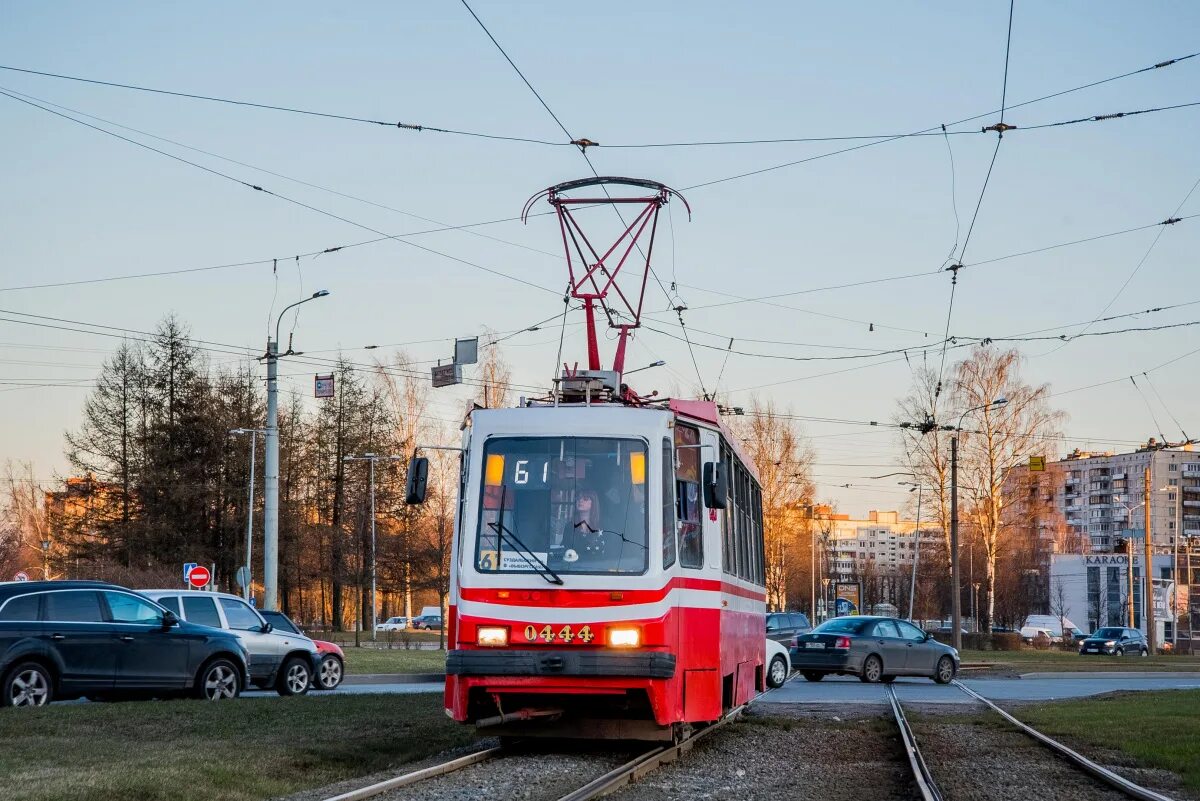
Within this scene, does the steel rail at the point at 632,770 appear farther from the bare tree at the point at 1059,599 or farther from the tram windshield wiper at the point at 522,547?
the bare tree at the point at 1059,599

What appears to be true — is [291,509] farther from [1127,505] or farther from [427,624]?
[1127,505]

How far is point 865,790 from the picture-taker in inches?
447

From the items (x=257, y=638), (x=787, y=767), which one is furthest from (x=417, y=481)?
(x=257, y=638)

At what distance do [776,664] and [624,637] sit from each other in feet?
54.8

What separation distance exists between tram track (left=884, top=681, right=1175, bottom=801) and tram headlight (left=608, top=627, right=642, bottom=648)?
8.21 feet

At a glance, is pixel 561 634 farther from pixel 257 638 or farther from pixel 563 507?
pixel 257 638

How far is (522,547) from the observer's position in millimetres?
Answer: 12719

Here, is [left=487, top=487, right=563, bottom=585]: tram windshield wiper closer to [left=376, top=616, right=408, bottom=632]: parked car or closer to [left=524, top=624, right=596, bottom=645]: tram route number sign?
[left=524, top=624, right=596, bottom=645]: tram route number sign

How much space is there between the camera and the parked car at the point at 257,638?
21.9 metres

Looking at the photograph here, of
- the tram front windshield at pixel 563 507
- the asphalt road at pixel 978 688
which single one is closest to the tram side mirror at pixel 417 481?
the tram front windshield at pixel 563 507

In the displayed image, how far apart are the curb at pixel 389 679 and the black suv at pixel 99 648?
32.4 feet

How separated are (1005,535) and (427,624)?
42.2 metres

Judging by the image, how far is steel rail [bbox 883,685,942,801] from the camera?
10930mm

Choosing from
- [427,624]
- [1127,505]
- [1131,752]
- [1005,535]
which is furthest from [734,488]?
[1127,505]
